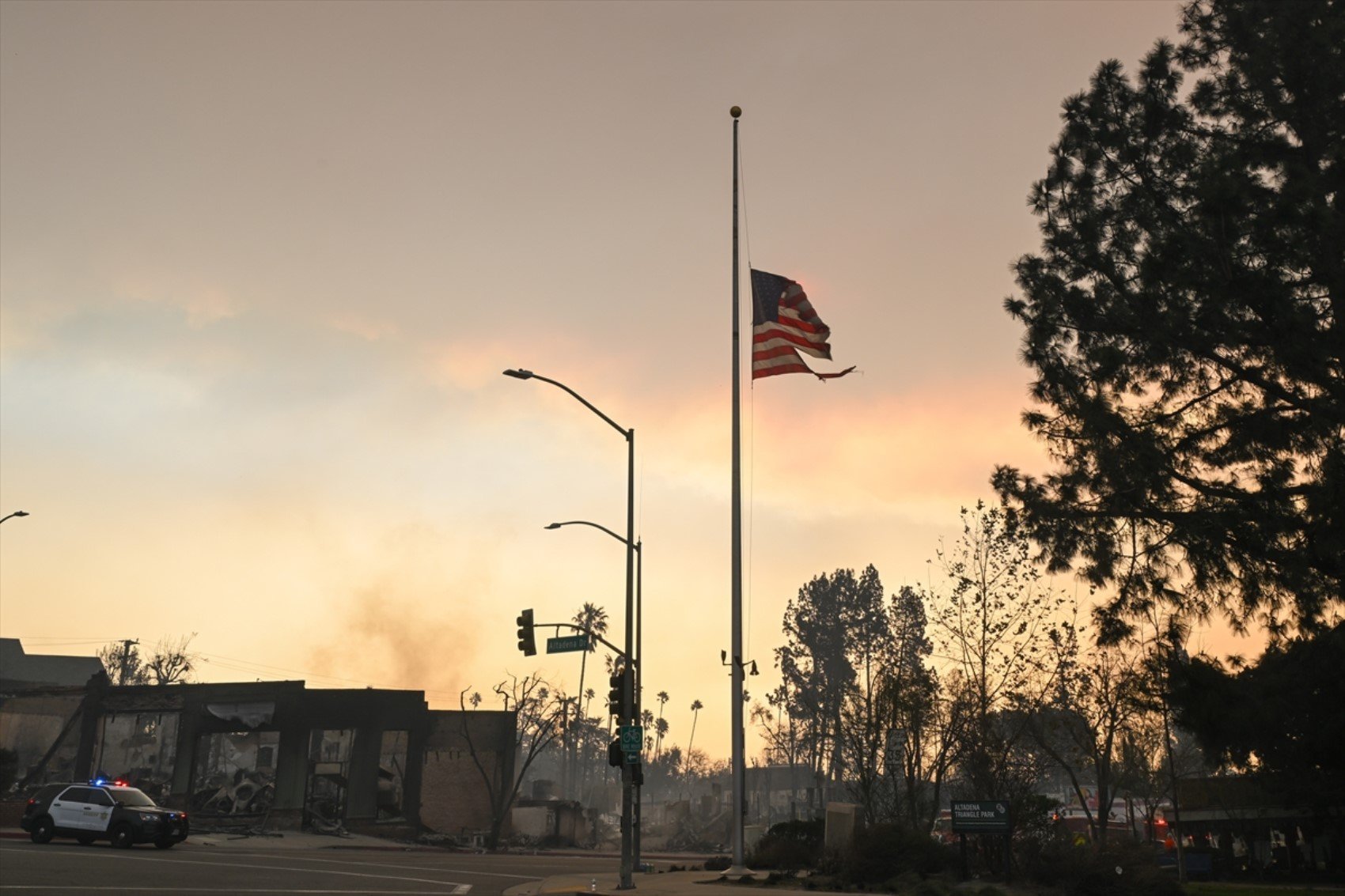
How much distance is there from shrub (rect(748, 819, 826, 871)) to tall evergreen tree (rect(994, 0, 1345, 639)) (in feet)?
44.4

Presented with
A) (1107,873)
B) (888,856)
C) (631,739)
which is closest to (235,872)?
(631,739)

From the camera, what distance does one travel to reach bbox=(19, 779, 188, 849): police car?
31219 mm

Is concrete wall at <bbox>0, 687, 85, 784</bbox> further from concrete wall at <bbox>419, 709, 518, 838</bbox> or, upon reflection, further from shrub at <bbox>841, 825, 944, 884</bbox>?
shrub at <bbox>841, 825, 944, 884</bbox>

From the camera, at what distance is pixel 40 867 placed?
74.1 ft

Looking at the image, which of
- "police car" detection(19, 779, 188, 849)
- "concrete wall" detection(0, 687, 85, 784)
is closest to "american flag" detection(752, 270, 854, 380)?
"police car" detection(19, 779, 188, 849)

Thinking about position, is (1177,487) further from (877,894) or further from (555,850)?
(555,850)

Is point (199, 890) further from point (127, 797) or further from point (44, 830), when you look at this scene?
point (44, 830)

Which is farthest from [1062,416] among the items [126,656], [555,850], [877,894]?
[126,656]

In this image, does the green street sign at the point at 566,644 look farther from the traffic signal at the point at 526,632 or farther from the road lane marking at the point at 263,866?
the road lane marking at the point at 263,866

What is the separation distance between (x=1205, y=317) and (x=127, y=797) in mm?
31886

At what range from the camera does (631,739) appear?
25.6 meters

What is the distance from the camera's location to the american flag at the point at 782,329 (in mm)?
25094

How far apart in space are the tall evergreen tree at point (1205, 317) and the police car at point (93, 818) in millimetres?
26270

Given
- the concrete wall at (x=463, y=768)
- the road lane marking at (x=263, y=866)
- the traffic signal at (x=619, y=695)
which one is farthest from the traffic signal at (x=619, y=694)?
the concrete wall at (x=463, y=768)
